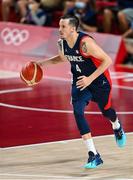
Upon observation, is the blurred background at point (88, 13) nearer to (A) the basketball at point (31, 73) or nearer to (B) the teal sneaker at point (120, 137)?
(B) the teal sneaker at point (120, 137)

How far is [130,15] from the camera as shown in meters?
16.8

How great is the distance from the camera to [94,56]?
8.05 meters

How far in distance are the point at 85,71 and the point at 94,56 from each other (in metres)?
0.22

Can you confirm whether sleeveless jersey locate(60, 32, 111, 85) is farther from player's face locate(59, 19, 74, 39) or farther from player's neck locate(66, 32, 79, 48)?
player's face locate(59, 19, 74, 39)

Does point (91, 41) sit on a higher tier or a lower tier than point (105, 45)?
higher

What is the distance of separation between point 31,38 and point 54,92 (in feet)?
16.3

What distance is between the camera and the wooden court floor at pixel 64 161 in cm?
761

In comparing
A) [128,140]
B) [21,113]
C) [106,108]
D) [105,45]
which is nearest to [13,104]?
[21,113]

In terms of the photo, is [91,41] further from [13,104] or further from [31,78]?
[13,104]

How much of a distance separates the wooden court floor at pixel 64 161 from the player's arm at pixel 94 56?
0.89m

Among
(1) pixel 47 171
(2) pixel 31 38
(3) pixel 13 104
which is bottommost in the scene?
(2) pixel 31 38

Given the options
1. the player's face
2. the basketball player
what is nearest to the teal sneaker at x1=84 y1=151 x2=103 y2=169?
the basketball player

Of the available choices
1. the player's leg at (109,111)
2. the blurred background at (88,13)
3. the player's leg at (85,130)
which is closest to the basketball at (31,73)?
the player's leg at (85,130)

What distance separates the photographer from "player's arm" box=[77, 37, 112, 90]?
7941 mm
